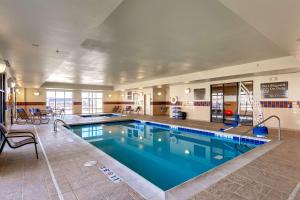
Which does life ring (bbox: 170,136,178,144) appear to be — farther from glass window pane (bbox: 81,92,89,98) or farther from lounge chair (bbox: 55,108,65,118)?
glass window pane (bbox: 81,92,89,98)

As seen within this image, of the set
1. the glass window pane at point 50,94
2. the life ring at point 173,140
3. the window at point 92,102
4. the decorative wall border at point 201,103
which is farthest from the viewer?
the window at point 92,102

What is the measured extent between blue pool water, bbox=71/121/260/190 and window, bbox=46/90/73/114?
10.4 meters

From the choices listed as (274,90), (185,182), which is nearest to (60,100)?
→ (185,182)

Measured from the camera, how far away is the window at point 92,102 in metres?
16.1

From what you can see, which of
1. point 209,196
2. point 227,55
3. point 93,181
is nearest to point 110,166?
point 93,181

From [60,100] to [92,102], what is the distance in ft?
9.33

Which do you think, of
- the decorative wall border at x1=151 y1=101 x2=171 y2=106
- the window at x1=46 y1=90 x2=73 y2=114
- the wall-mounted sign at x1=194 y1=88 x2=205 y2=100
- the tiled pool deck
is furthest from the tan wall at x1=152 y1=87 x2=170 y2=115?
the tiled pool deck

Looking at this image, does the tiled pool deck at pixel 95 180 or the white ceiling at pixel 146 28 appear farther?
the tiled pool deck at pixel 95 180

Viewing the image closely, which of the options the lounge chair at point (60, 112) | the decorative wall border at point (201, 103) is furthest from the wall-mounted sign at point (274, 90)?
the lounge chair at point (60, 112)

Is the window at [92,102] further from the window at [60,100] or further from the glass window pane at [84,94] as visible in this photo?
the window at [60,100]

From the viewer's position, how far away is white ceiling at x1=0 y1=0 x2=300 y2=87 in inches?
75.0

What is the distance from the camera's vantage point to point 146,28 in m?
3.37

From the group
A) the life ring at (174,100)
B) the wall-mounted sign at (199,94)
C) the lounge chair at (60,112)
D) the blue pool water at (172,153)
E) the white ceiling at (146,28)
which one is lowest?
the blue pool water at (172,153)

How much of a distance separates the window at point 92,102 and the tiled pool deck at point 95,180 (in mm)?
12836
